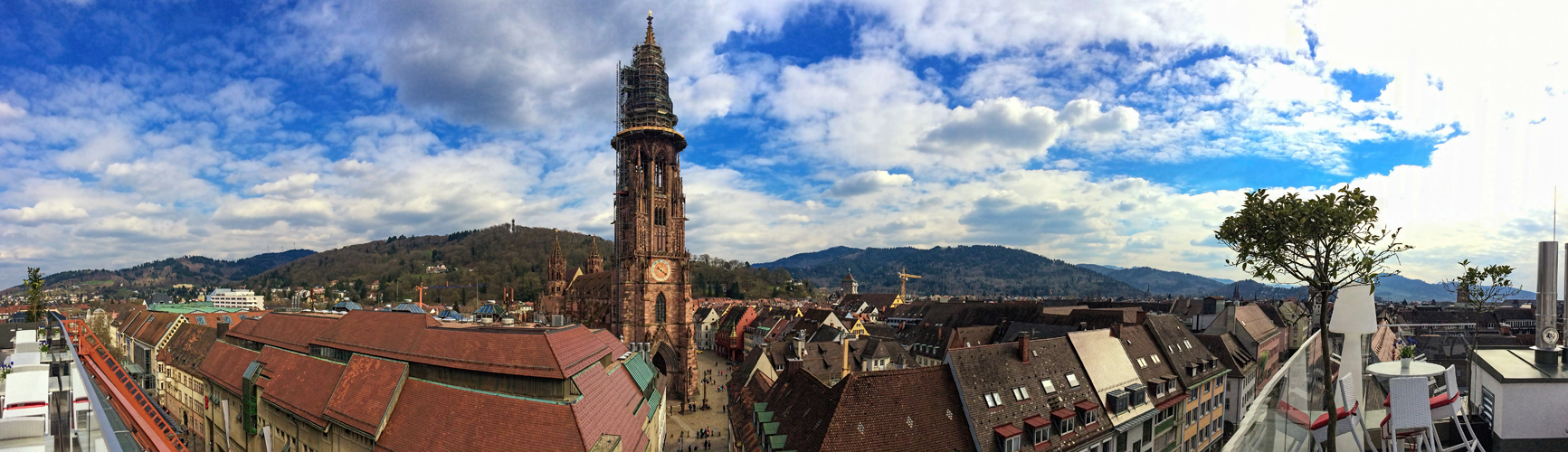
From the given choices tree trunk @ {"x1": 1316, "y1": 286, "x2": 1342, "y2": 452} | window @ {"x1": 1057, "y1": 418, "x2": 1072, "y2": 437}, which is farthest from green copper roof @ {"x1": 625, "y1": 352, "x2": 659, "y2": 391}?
tree trunk @ {"x1": 1316, "y1": 286, "x2": 1342, "y2": 452}

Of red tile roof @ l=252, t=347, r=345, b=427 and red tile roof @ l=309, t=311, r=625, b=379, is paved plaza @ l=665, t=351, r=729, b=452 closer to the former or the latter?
red tile roof @ l=309, t=311, r=625, b=379

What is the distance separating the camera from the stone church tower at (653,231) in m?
58.6

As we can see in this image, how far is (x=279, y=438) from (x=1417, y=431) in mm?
43660

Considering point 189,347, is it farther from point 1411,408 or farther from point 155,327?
point 1411,408

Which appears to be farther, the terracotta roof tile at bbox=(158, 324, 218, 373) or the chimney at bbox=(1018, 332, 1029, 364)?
the terracotta roof tile at bbox=(158, 324, 218, 373)

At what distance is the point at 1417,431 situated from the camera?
773cm

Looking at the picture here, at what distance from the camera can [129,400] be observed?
35.5 metres

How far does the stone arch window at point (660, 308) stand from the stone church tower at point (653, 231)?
88 mm

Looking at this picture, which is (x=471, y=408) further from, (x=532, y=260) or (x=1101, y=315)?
(x=532, y=260)

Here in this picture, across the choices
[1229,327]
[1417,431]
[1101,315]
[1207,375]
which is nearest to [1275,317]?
[1229,327]

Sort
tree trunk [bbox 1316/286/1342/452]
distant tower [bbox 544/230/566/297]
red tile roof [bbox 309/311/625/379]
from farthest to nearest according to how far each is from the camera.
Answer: distant tower [bbox 544/230/566/297]
red tile roof [bbox 309/311/625/379]
tree trunk [bbox 1316/286/1342/452]

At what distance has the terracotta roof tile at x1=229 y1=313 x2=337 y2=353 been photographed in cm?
3678

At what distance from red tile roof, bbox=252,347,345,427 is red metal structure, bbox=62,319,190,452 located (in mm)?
4415

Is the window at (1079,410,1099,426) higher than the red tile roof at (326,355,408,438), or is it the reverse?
the red tile roof at (326,355,408,438)
